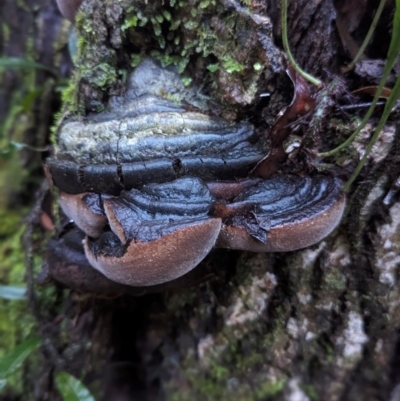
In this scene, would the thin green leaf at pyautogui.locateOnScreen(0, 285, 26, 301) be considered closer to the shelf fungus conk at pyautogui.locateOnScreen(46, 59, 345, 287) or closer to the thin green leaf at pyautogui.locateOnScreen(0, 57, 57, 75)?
the shelf fungus conk at pyautogui.locateOnScreen(46, 59, 345, 287)

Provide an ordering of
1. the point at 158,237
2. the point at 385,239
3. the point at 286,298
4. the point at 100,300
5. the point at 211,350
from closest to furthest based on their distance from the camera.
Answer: the point at 158,237, the point at 385,239, the point at 286,298, the point at 100,300, the point at 211,350

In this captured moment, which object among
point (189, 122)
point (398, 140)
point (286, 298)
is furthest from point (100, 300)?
point (398, 140)

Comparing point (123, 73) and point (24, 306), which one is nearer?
point (123, 73)

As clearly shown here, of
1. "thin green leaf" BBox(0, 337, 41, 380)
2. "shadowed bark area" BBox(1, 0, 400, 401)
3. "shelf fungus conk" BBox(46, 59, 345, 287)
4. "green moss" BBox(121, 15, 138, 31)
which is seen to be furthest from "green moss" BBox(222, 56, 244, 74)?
"thin green leaf" BBox(0, 337, 41, 380)

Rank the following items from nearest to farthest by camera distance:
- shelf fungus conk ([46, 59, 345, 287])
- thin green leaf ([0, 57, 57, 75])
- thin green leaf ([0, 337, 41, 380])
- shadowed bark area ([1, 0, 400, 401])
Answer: shelf fungus conk ([46, 59, 345, 287]) → shadowed bark area ([1, 0, 400, 401]) → thin green leaf ([0, 337, 41, 380]) → thin green leaf ([0, 57, 57, 75])

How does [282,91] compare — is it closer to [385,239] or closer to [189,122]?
[189,122]

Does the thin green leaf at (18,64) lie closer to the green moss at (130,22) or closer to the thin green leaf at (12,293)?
the green moss at (130,22)
